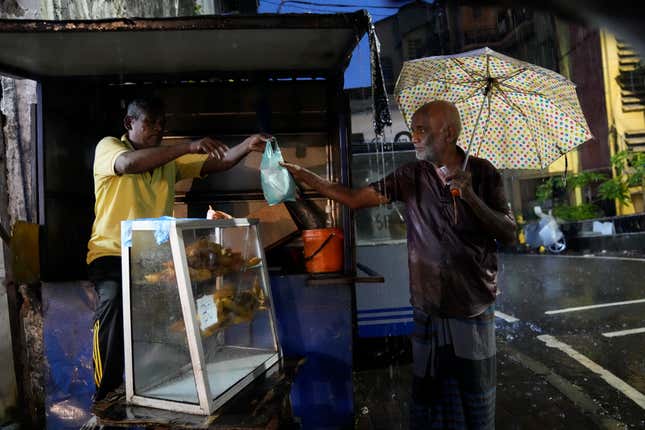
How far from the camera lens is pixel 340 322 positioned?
3891 millimetres

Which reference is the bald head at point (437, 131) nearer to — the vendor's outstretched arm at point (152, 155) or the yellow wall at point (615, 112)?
the vendor's outstretched arm at point (152, 155)

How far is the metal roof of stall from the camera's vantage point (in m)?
3.25

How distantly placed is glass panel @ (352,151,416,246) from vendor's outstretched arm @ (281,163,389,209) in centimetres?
269

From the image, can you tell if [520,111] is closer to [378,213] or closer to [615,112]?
[378,213]

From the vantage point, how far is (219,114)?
17.1 ft

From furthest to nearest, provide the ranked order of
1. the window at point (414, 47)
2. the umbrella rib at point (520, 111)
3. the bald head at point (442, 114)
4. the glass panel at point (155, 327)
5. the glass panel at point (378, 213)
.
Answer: the window at point (414, 47), the glass panel at point (378, 213), the umbrella rib at point (520, 111), the bald head at point (442, 114), the glass panel at point (155, 327)

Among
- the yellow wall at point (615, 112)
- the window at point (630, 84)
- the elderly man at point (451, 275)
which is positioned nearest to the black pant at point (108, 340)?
the elderly man at point (451, 275)

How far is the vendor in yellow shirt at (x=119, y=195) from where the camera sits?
321 centimetres

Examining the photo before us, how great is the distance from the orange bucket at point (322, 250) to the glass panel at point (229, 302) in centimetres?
48

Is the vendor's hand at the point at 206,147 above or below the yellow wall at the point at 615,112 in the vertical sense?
below

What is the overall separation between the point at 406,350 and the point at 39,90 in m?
5.22

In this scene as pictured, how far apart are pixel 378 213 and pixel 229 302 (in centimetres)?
354

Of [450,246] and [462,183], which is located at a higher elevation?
[462,183]

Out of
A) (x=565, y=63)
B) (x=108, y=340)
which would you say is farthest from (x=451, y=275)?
(x=565, y=63)
